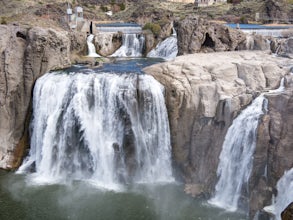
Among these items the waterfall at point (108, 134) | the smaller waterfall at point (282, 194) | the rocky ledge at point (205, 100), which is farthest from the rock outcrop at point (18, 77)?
the smaller waterfall at point (282, 194)

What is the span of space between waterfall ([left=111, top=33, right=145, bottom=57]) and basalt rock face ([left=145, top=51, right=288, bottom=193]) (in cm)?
1551

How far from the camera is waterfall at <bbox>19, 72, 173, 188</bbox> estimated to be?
21.2 m

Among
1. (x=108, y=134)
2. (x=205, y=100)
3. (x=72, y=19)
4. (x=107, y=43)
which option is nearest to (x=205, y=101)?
(x=205, y=100)

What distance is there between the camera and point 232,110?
1903 cm

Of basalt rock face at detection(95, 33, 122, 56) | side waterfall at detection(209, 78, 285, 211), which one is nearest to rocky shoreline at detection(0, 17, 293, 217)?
side waterfall at detection(209, 78, 285, 211)

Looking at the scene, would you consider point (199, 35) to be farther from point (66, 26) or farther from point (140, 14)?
point (140, 14)

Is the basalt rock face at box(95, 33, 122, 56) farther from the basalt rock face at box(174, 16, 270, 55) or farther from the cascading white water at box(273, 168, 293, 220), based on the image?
the cascading white water at box(273, 168, 293, 220)

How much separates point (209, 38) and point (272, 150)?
1650 cm

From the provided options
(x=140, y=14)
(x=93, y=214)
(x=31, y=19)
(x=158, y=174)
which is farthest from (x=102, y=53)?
(x=140, y=14)

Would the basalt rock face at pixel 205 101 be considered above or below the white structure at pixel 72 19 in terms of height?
below

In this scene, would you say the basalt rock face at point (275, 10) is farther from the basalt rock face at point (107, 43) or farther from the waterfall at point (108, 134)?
the waterfall at point (108, 134)

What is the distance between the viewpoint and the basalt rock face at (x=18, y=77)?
2292cm

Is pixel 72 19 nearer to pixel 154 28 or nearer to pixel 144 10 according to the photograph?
pixel 154 28

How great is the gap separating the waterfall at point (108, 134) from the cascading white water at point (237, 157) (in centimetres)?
385
